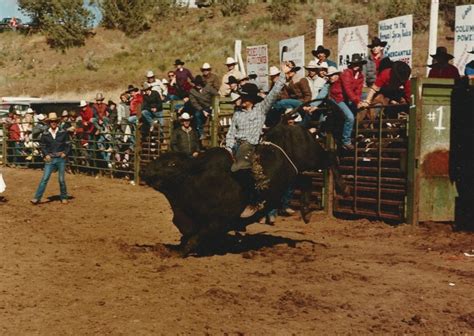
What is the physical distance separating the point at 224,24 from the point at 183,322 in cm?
4730

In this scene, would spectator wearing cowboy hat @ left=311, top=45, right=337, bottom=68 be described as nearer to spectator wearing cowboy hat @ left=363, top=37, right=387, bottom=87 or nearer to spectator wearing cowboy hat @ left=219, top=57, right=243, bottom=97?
spectator wearing cowboy hat @ left=363, top=37, right=387, bottom=87

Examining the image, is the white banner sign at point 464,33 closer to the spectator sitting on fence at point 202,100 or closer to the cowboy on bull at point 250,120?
the cowboy on bull at point 250,120

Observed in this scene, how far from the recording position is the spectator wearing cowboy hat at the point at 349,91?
1066 cm

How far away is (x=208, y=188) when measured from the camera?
329 inches

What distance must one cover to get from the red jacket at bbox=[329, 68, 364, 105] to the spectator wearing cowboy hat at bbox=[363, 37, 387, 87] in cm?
68

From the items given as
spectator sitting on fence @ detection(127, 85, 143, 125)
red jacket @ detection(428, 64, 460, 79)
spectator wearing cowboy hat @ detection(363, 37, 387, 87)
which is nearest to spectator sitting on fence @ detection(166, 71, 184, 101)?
spectator sitting on fence @ detection(127, 85, 143, 125)

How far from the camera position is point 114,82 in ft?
150

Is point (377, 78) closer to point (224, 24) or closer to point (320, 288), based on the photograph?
point (320, 288)

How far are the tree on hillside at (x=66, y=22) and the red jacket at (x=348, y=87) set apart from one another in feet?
147

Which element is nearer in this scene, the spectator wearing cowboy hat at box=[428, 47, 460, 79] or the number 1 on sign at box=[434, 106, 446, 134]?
the number 1 on sign at box=[434, 106, 446, 134]

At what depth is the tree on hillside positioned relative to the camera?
5312 cm

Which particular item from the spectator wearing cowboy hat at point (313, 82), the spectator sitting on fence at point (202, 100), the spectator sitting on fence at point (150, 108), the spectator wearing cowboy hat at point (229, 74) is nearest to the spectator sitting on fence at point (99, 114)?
the spectator sitting on fence at point (150, 108)

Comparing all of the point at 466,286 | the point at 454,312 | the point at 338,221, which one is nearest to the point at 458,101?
the point at 338,221

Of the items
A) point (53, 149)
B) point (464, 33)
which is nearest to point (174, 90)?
point (53, 149)
